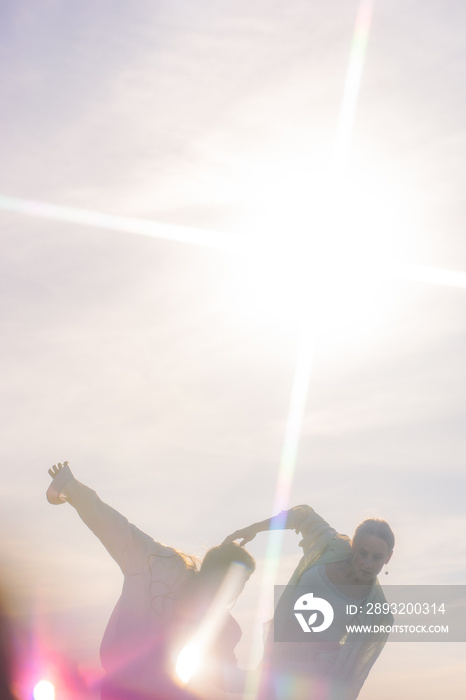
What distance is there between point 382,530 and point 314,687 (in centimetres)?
209

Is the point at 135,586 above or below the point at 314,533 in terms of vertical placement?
below

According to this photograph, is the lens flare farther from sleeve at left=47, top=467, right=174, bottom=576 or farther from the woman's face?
the woman's face

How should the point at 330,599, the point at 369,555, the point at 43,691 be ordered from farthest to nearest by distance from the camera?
the point at 330,599
the point at 369,555
the point at 43,691

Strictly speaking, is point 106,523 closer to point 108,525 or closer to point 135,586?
point 108,525

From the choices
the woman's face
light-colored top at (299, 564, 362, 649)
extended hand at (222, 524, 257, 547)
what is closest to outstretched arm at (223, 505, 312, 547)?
extended hand at (222, 524, 257, 547)

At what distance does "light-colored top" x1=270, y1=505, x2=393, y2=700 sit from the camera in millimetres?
10531

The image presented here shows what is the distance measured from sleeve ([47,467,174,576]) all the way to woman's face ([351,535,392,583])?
244 cm

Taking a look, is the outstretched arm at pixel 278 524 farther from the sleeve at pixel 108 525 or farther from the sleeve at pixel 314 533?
the sleeve at pixel 108 525

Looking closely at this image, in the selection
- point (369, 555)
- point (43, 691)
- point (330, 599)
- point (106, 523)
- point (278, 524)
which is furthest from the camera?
point (278, 524)

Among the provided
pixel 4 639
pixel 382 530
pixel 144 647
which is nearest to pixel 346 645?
pixel 382 530

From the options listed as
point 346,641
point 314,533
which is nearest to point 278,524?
point 314,533

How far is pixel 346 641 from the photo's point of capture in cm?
1061

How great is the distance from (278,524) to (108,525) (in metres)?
2.41

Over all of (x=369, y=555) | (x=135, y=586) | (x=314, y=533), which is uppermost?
(x=314, y=533)
